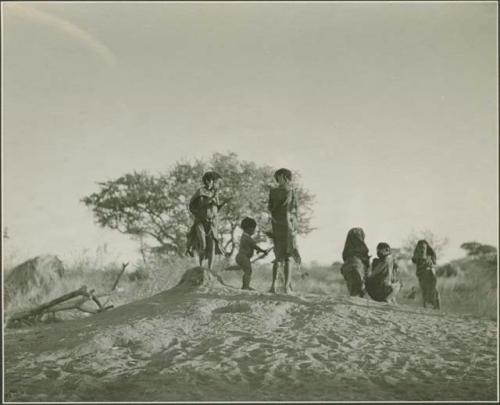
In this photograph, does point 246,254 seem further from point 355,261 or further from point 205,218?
point 355,261

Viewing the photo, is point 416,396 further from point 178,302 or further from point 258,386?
point 178,302

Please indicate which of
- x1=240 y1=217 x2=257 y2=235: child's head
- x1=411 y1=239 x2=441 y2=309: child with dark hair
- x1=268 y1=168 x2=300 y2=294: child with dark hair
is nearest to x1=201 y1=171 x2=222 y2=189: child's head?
x1=240 y1=217 x2=257 y2=235: child's head

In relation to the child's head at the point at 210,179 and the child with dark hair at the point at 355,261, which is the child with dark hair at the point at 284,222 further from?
the child with dark hair at the point at 355,261

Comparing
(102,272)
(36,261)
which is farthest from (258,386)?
(102,272)

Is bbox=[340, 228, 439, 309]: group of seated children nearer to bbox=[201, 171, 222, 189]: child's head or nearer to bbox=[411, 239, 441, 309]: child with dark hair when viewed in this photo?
bbox=[411, 239, 441, 309]: child with dark hair

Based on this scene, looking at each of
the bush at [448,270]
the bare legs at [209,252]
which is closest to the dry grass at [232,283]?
the bush at [448,270]

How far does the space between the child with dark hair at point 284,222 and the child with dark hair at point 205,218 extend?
3.53ft

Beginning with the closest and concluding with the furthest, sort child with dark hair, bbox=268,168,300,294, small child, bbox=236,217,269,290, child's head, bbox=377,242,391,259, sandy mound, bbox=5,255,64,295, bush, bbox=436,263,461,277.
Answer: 1. child with dark hair, bbox=268,168,300,294
2. small child, bbox=236,217,269,290
3. child's head, bbox=377,242,391,259
4. sandy mound, bbox=5,255,64,295
5. bush, bbox=436,263,461,277

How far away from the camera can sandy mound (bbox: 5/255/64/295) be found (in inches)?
624

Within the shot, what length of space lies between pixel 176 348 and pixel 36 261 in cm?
1190

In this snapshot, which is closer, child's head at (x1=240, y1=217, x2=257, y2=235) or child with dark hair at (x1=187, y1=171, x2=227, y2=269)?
child with dark hair at (x1=187, y1=171, x2=227, y2=269)

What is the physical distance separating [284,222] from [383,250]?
79.8 inches

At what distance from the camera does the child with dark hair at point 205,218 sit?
29.7 ft

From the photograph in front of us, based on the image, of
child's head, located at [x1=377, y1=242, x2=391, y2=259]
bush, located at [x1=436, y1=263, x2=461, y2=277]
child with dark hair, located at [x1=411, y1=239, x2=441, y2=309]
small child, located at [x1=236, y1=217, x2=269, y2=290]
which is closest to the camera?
small child, located at [x1=236, y1=217, x2=269, y2=290]
